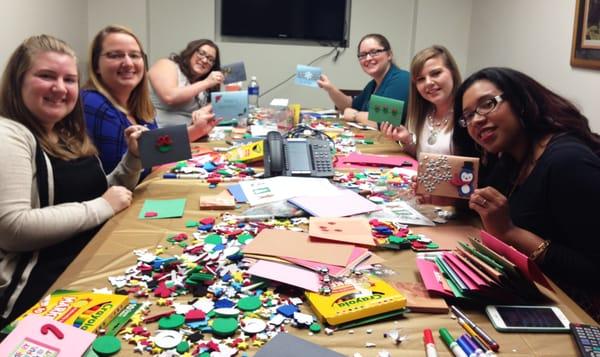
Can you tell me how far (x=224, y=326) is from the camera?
0.95m

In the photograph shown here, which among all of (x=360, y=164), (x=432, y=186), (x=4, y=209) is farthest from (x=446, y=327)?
(x=360, y=164)

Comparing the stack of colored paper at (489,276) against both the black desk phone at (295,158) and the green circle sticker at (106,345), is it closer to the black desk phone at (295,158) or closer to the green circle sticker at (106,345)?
the green circle sticker at (106,345)

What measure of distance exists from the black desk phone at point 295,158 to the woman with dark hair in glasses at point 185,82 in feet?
4.23

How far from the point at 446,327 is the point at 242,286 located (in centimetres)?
43

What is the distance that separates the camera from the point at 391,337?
0.95 metres

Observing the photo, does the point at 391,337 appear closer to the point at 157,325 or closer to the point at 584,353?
the point at 584,353

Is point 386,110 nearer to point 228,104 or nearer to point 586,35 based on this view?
point 228,104

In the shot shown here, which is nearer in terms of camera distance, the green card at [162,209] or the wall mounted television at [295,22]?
the green card at [162,209]

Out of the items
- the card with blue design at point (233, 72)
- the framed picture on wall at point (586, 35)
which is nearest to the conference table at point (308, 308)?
the card with blue design at point (233, 72)

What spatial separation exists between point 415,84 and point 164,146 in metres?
1.36

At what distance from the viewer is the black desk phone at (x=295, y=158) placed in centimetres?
204

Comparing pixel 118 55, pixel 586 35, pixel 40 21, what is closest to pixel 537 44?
pixel 586 35

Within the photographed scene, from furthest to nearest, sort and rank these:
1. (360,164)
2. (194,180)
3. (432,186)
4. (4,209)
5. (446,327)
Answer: (360,164) < (194,180) < (432,186) < (4,209) < (446,327)

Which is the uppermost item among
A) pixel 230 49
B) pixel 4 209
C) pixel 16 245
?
pixel 230 49
